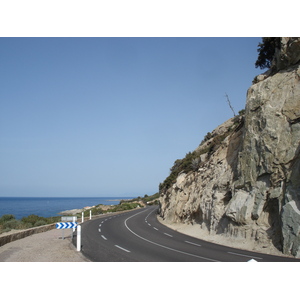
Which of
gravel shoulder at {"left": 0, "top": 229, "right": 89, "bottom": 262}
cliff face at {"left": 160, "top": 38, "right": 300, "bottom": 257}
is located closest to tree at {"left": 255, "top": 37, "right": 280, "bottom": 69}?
cliff face at {"left": 160, "top": 38, "right": 300, "bottom": 257}

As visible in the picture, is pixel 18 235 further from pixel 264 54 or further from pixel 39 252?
pixel 264 54

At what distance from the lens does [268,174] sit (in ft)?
52.8

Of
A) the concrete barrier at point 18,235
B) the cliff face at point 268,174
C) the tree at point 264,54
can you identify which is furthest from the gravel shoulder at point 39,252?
the tree at point 264,54

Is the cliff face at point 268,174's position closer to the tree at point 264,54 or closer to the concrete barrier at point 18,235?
the tree at point 264,54

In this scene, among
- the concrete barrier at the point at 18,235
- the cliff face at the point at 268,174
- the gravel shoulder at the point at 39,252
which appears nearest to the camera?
the gravel shoulder at the point at 39,252

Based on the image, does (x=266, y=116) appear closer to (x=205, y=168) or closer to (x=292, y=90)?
(x=292, y=90)

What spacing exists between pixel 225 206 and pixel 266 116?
22.9 ft

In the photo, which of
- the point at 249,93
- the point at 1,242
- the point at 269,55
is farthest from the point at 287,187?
the point at 269,55

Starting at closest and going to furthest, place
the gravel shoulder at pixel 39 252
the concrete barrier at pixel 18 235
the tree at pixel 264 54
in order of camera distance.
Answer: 1. the gravel shoulder at pixel 39 252
2. the concrete barrier at pixel 18 235
3. the tree at pixel 264 54

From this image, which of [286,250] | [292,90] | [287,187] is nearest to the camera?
[286,250]

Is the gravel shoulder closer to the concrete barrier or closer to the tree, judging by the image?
the concrete barrier

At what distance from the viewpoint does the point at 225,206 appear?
19.5 m

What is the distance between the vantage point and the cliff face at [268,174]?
1401 centimetres
